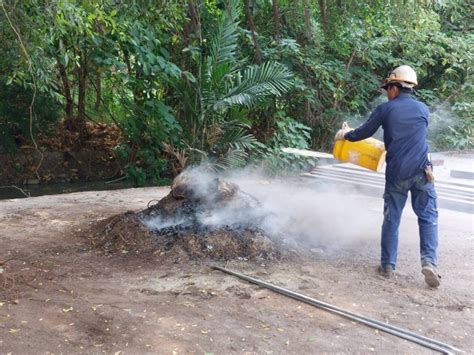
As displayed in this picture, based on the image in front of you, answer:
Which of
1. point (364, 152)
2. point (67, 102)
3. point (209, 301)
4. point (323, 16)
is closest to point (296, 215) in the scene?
point (364, 152)

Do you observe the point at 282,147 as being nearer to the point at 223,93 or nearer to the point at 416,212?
the point at 223,93

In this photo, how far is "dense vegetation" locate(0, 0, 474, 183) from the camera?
28.1 feet

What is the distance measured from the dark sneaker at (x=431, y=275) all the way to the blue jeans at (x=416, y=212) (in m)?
0.10

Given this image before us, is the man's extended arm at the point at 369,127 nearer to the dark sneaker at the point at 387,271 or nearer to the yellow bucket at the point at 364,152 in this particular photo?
the yellow bucket at the point at 364,152

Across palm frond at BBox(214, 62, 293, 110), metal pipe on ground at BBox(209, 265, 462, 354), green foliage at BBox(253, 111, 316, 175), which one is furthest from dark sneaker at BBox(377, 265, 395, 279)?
green foliage at BBox(253, 111, 316, 175)

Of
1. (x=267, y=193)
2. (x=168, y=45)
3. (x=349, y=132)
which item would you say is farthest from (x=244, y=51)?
(x=349, y=132)

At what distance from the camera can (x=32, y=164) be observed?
44.1 feet

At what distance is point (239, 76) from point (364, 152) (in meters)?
4.94

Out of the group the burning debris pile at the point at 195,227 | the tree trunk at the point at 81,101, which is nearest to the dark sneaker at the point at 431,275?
the burning debris pile at the point at 195,227

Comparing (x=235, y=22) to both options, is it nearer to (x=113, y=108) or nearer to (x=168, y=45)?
(x=168, y=45)

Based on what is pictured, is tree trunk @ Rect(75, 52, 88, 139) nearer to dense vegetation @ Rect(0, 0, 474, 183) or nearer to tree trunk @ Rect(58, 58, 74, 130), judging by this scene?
dense vegetation @ Rect(0, 0, 474, 183)

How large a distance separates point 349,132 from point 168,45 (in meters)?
6.52

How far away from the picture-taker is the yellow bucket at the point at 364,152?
206 inches

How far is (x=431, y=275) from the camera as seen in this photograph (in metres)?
4.44
